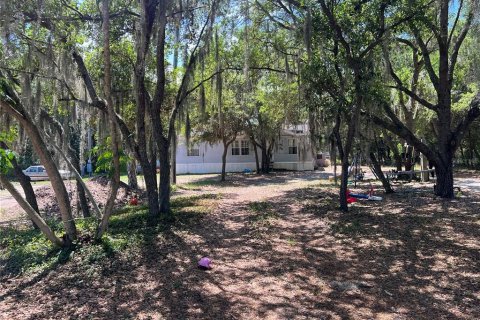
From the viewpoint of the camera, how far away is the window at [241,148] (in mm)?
30578

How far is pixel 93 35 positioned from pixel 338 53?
558cm

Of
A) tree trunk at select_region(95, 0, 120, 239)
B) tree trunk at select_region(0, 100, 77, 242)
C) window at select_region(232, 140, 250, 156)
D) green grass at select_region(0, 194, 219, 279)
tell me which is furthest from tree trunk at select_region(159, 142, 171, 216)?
window at select_region(232, 140, 250, 156)

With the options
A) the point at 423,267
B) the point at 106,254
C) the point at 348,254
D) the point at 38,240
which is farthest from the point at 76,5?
the point at 423,267

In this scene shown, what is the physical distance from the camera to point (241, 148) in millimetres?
30766

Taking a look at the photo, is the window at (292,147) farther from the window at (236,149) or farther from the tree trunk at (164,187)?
the tree trunk at (164,187)

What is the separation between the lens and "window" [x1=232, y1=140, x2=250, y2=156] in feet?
100

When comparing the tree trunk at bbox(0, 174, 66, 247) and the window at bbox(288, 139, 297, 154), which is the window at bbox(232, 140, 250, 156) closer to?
the window at bbox(288, 139, 297, 154)

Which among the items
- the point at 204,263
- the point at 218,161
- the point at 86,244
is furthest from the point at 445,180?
the point at 218,161

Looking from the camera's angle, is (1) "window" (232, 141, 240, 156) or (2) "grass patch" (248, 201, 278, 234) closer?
(2) "grass patch" (248, 201, 278, 234)

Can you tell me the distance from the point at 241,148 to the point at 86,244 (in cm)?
2473

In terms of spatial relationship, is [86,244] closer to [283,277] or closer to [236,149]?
[283,277]

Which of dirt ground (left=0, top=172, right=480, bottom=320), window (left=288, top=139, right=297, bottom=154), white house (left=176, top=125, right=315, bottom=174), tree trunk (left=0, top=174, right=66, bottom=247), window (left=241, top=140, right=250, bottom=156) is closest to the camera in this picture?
dirt ground (left=0, top=172, right=480, bottom=320)

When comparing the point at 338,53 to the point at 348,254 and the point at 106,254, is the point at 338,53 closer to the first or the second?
the point at 348,254

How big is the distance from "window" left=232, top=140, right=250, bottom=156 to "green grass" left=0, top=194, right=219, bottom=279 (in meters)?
21.4
